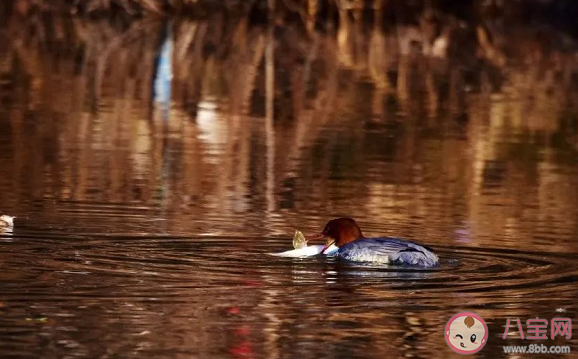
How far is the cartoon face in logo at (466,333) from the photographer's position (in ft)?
25.0

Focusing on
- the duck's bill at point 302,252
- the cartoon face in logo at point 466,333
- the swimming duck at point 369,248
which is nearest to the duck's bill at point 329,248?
the swimming duck at point 369,248

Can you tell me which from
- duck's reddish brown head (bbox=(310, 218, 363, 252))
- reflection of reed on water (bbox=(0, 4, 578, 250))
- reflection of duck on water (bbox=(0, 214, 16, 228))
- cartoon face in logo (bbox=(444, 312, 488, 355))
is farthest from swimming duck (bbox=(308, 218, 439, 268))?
reflection of duck on water (bbox=(0, 214, 16, 228))

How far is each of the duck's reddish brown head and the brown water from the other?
234 millimetres

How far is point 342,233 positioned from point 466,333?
2.28m

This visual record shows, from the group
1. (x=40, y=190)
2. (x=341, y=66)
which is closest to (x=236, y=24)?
(x=341, y=66)

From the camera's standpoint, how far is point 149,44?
1145 inches

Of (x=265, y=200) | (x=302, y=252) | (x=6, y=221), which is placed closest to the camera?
(x=302, y=252)

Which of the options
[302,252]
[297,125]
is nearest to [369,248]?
[302,252]

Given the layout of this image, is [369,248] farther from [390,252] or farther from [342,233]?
[342,233]

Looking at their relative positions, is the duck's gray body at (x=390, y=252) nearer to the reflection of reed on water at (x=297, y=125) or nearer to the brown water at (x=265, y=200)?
the brown water at (x=265, y=200)

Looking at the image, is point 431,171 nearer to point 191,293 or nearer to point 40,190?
point 40,190

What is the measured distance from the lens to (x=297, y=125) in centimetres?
1777

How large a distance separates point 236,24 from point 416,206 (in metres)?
23.3

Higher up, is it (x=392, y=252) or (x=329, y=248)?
(x=392, y=252)
